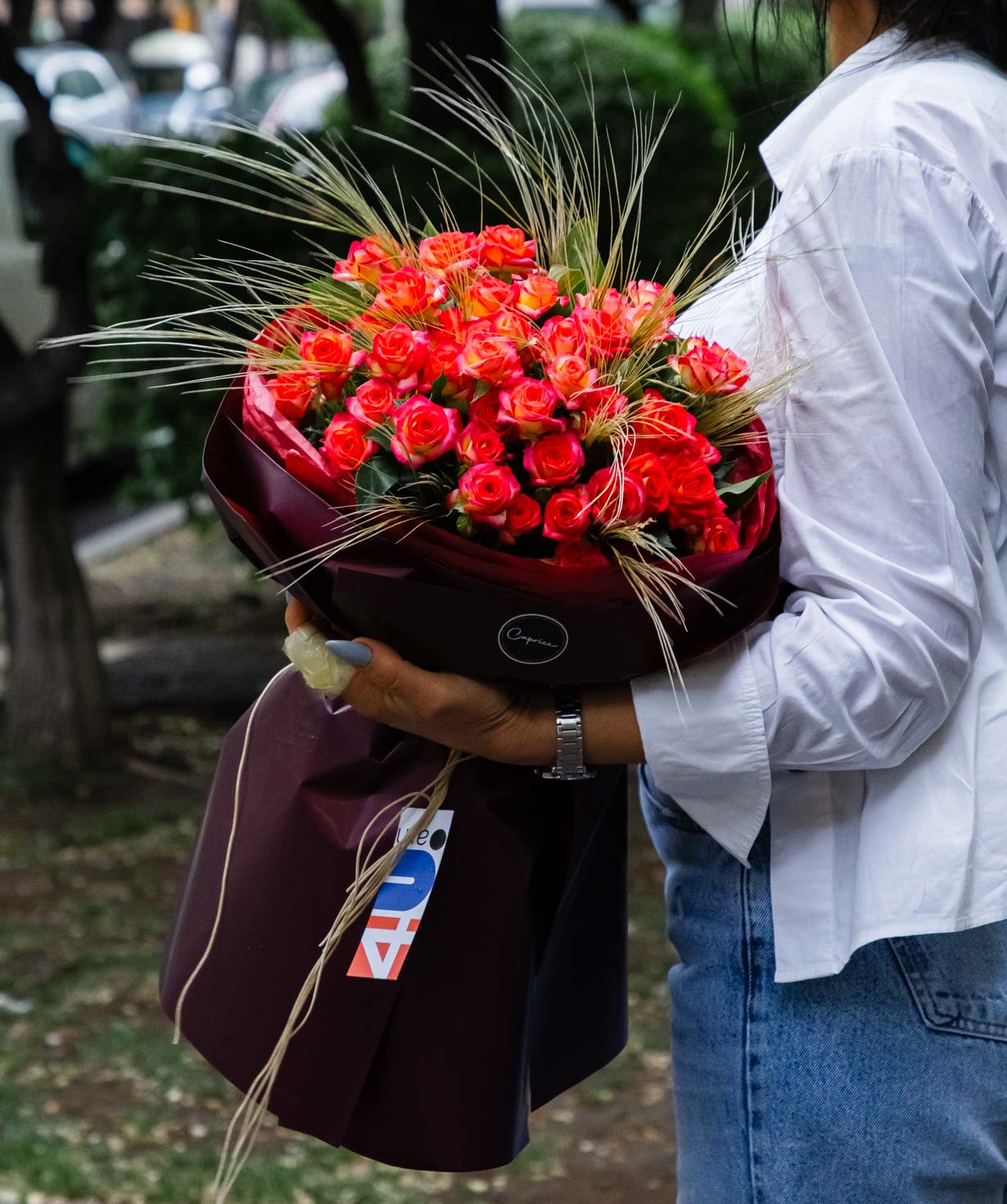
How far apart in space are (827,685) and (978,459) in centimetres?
24

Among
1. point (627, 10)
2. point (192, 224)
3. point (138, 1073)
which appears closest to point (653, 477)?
point (138, 1073)

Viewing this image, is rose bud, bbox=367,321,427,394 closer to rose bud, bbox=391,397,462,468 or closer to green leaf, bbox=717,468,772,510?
rose bud, bbox=391,397,462,468

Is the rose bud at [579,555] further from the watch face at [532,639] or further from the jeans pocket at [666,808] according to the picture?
the jeans pocket at [666,808]

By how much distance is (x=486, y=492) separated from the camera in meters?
1.38

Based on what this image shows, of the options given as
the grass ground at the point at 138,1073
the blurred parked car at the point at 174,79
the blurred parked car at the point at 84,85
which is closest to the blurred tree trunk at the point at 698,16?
the blurred parked car at the point at 174,79

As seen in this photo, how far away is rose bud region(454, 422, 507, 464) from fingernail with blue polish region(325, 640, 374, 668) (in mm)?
195

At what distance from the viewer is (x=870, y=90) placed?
55.6 inches

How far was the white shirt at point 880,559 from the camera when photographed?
1330mm

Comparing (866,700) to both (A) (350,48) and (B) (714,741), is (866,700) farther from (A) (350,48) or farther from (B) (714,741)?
(A) (350,48)

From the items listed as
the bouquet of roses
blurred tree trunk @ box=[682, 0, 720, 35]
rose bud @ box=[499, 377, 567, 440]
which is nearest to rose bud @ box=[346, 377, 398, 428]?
the bouquet of roses

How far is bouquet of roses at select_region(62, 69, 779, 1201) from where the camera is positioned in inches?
54.9

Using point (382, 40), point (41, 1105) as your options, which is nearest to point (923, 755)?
point (41, 1105)

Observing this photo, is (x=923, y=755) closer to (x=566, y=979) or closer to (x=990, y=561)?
(x=990, y=561)

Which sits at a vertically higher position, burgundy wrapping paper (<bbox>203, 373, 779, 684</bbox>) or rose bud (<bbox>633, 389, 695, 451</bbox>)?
rose bud (<bbox>633, 389, 695, 451</bbox>)
